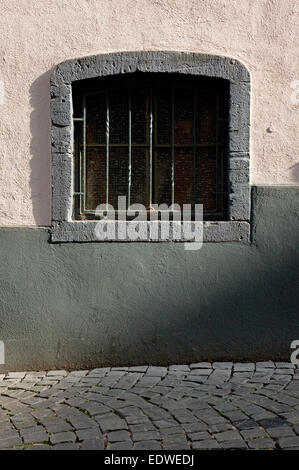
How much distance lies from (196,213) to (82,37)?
Answer: 1.79m

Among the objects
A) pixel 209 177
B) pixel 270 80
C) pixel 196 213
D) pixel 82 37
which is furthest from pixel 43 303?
pixel 270 80

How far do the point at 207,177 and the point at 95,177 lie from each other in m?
1.00

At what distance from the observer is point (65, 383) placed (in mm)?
4098

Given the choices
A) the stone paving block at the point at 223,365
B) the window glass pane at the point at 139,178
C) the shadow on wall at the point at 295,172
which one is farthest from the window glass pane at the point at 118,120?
the stone paving block at the point at 223,365

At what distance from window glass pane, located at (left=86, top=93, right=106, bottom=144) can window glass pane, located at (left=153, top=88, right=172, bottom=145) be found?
462 mm

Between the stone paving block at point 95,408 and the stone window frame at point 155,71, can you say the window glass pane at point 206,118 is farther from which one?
the stone paving block at point 95,408

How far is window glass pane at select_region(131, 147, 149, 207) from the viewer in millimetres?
4590

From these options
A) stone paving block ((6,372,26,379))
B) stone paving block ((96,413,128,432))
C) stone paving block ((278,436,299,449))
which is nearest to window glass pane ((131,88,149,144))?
stone paving block ((6,372,26,379))

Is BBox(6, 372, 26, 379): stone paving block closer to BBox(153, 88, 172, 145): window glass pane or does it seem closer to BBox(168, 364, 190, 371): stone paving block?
BBox(168, 364, 190, 371): stone paving block

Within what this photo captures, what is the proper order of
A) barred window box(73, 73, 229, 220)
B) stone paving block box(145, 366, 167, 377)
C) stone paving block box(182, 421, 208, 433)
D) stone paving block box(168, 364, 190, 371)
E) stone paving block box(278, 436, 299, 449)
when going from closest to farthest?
stone paving block box(278, 436, 299, 449) → stone paving block box(182, 421, 208, 433) → stone paving block box(145, 366, 167, 377) → stone paving block box(168, 364, 190, 371) → barred window box(73, 73, 229, 220)

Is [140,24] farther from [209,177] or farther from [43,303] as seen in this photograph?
[43,303]

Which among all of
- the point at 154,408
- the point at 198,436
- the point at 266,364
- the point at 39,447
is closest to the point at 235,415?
the point at 198,436

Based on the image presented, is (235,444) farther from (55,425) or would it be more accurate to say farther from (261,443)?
(55,425)

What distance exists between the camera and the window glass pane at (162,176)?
4.59 metres
